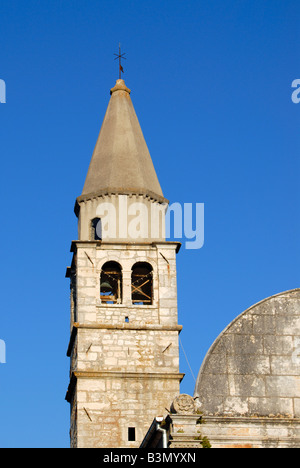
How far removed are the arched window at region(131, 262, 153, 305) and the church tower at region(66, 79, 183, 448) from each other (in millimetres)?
35

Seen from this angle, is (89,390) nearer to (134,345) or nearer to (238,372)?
(134,345)

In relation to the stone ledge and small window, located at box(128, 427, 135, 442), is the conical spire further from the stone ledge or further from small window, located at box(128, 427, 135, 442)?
small window, located at box(128, 427, 135, 442)

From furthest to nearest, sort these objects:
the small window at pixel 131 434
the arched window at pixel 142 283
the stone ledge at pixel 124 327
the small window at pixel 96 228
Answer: the small window at pixel 96 228
the arched window at pixel 142 283
the stone ledge at pixel 124 327
the small window at pixel 131 434

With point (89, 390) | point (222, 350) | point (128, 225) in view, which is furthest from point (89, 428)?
point (222, 350)

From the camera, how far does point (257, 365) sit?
30328 mm

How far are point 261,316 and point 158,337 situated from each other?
39.0 feet

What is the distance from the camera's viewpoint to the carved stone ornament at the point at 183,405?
28.6 metres

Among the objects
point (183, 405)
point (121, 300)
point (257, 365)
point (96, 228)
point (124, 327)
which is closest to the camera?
point (183, 405)

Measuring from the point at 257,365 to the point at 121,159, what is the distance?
53.6 ft

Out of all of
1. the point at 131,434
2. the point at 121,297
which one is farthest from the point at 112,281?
the point at 131,434

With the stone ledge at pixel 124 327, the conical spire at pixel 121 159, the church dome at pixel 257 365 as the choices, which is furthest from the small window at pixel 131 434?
the church dome at pixel 257 365

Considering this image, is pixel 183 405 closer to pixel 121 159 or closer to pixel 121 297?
pixel 121 297

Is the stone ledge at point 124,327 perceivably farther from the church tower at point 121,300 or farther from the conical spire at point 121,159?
the conical spire at point 121,159

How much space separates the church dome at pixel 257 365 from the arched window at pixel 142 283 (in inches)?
511
